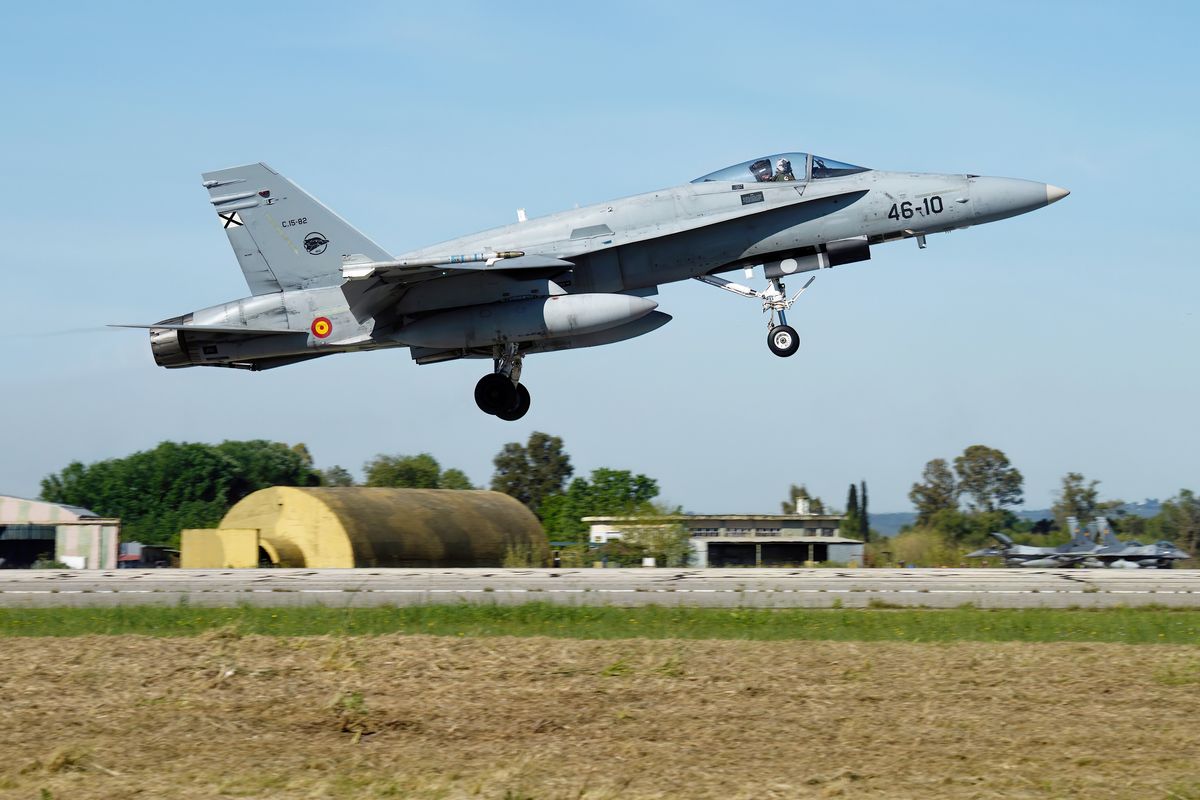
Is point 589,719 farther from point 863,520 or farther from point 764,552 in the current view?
point 863,520

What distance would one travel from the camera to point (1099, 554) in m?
35.3

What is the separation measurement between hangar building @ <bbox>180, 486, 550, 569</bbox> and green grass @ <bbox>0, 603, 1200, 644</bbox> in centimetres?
1266

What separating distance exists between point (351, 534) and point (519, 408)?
9.88m

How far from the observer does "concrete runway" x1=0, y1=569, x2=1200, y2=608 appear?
17672mm

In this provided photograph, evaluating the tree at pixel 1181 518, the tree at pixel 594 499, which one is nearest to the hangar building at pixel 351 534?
the tree at pixel 594 499

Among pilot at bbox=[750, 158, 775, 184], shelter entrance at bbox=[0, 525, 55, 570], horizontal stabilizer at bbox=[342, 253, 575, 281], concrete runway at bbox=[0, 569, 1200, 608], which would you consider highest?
pilot at bbox=[750, 158, 775, 184]

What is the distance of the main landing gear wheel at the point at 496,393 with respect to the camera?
21156 mm

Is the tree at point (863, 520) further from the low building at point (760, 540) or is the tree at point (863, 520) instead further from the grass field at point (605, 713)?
the grass field at point (605, 713)

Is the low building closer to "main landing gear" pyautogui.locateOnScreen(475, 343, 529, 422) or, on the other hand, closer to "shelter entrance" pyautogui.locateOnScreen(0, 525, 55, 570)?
"main landing gear" pyautogui.locateOnScreen(475, 343, 529, 422)

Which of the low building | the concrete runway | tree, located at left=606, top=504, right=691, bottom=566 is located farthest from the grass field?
the low building

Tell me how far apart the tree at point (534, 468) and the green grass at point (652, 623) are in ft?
263

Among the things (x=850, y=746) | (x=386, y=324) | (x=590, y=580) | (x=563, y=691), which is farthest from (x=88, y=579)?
(x=850, y=746)

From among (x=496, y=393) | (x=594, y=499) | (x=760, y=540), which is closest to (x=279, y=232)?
(x=496, y=393)

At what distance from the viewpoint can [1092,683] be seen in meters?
11.5
